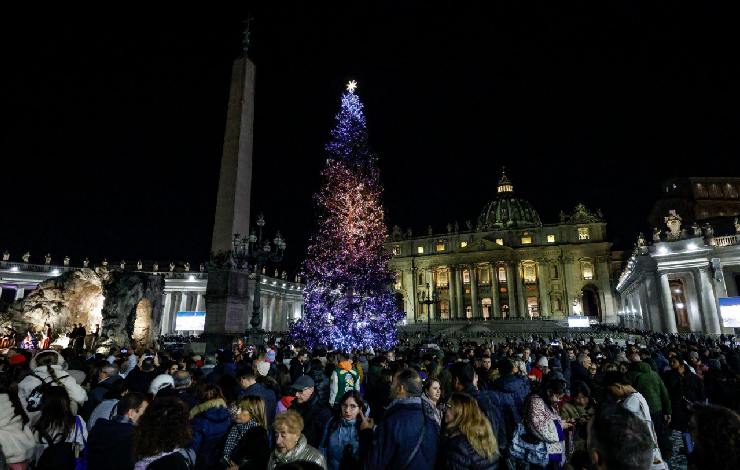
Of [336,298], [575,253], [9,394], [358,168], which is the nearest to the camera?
[9,394]

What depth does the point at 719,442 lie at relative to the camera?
8.70 ft

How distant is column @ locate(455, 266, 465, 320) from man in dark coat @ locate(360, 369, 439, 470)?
7842 cm

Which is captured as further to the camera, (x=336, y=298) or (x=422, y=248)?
(x=422, y=248)

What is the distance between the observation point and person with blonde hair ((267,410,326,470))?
3.48 m

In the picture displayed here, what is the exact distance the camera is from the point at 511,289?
255 ft

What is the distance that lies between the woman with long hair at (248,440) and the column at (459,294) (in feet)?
257

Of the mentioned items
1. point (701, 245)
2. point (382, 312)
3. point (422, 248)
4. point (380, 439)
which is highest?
point (422, 248)

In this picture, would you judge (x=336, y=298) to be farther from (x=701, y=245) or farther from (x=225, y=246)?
(x=701, y=245)

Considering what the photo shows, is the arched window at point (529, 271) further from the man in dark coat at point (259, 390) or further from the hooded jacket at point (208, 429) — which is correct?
the hooded jacket at point (208, 429)

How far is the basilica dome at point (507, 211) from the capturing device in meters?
92.9

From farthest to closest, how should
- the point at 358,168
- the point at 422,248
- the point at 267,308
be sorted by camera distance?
the point at 422,248 → the point at 267,308 → the point at 358,168

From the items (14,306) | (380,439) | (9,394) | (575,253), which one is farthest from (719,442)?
(575,253)

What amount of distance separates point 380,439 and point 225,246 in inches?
631

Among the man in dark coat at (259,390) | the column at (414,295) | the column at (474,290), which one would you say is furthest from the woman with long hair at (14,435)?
the column at (474,290)
